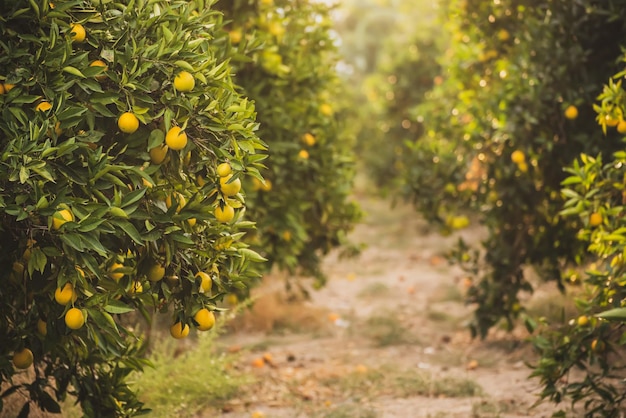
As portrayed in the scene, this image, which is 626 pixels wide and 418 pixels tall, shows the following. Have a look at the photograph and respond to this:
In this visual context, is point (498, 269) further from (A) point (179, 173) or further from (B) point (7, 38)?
(B) point (7, 38)

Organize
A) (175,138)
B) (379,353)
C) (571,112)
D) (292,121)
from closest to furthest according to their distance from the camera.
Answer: (175,138) < (571,112) < (292,121) < (379,353)

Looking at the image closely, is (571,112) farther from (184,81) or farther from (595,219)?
(184,81)

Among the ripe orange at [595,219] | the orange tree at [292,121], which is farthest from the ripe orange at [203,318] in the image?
the ripe orange at [595,219]

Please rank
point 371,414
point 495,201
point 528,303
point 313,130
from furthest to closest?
point 528,303 → point 495,201 → point 313,130 → point 371,414

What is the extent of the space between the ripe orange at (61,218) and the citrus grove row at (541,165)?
2.41 m

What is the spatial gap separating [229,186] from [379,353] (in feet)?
11.0

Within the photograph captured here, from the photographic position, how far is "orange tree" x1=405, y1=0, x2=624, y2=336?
4.70 metres

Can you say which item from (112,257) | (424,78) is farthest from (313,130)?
(424,78)

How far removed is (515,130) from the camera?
4.91 meters

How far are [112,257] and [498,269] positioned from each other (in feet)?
12.2

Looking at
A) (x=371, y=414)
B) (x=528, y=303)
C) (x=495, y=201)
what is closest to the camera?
(x=371, y=414)

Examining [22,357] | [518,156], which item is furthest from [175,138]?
[518,156]

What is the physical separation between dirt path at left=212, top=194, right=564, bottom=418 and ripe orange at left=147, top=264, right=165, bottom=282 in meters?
1.83

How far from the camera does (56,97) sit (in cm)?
260
